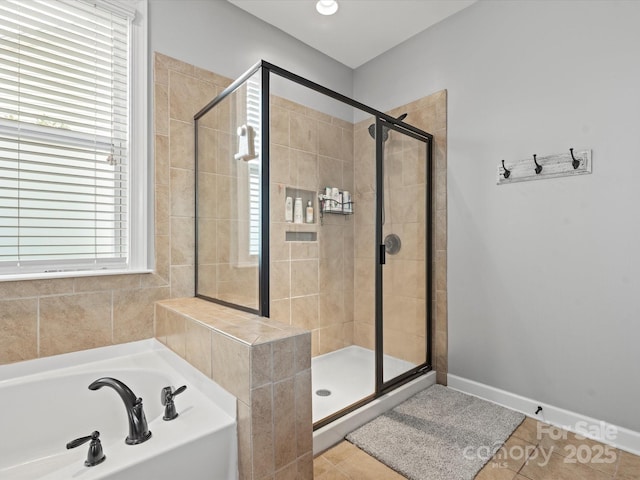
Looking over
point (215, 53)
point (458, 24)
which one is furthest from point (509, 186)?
point (215, 53)

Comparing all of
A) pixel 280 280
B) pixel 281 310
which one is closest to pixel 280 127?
pixel 280 280

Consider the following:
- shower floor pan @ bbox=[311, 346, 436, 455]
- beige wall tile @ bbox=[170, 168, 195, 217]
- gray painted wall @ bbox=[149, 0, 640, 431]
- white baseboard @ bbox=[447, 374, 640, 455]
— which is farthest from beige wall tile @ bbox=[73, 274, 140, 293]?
white baseboard @ bbox=[447, 374, 640, 455]

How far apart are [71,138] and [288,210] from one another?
131 cm

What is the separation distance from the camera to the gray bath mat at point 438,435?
1.57 meters

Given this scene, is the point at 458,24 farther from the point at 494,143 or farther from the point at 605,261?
the point at 605,261

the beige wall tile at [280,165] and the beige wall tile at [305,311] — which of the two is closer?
the beige wall tile at [280,165]

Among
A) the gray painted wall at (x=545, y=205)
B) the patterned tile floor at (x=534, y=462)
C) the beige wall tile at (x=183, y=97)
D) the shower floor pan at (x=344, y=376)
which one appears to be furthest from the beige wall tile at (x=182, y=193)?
the gray painted wall at (x=545, y=205)

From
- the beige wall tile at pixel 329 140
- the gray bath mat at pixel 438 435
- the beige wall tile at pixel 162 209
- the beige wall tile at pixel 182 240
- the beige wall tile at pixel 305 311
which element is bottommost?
the gray bath mat at pixel 438 435

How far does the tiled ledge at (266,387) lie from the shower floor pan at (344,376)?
1.96ft

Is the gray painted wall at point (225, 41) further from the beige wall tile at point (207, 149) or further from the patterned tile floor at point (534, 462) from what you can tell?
the patterned tile floor at point (534, 462)

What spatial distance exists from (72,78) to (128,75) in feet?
0.89

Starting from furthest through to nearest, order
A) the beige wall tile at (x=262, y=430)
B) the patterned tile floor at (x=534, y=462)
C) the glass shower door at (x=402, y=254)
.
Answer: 1. the glass shower door at (x=402, y=254)
2. the patterned tile floor at (x=534, y=462)
3. the beige wall tile at (x=262, y=430)

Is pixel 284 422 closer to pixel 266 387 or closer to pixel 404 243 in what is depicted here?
pixel 266 387

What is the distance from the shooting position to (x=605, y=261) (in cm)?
178
